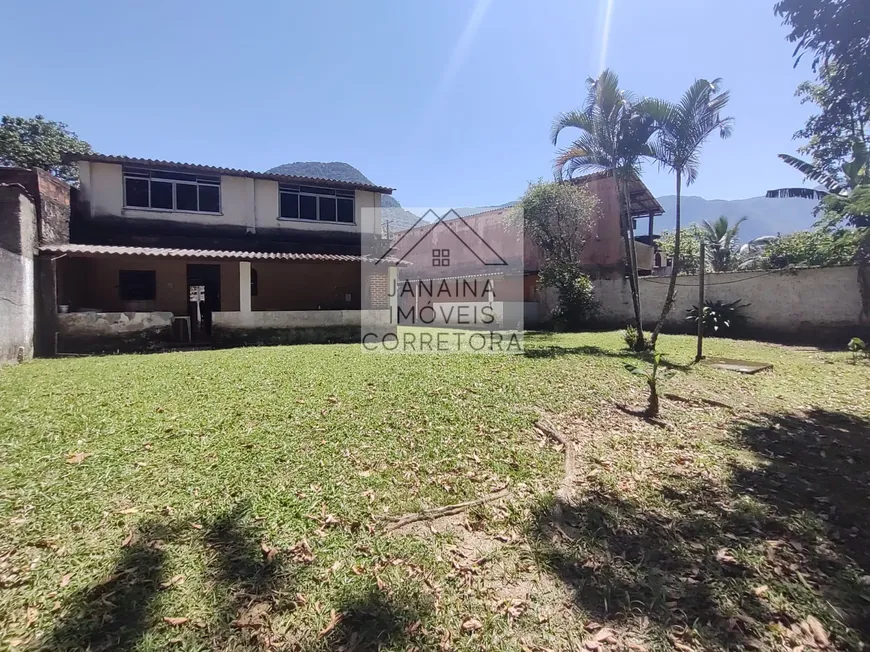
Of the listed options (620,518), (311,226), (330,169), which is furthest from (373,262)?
(330,169)

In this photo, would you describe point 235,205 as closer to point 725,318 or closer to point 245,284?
point 245,284

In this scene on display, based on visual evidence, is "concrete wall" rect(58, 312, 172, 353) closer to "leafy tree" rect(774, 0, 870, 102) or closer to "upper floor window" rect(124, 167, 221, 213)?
"upper floor window" rect(124, 167, 221, 213)

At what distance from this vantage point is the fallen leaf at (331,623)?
231 centimetres

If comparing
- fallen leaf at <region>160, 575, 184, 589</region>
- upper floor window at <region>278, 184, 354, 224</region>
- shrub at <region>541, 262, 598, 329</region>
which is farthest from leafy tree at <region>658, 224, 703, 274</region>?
fallen leaf at <region>160, 575, 184, 589</region>

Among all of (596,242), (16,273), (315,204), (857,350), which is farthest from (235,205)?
(857,350)

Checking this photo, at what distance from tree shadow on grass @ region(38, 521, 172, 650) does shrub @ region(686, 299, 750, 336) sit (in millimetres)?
17221

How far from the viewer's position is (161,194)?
14.1 m

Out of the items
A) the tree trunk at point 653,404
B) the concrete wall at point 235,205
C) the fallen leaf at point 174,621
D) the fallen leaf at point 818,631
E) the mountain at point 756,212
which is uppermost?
the mountain at point 756,212

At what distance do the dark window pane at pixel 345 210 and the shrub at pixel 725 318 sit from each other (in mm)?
14292

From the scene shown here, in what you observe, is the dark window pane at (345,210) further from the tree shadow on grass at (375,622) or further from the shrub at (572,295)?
the tree shadow on grass at (375,622)

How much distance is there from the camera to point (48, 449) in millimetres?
4160

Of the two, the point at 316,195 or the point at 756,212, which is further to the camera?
the point at 756,212

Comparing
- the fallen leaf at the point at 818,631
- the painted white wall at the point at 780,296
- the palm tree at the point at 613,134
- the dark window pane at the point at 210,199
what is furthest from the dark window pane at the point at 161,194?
the painted white wall at the point at 780,296

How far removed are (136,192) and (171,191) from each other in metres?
1.03
